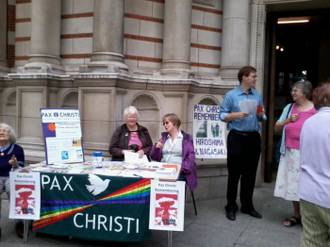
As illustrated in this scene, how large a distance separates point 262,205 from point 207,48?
3068 millimetres

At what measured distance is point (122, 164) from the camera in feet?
13.2

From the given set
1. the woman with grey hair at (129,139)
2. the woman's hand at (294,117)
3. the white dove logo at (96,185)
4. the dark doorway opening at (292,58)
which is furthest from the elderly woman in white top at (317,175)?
the dark doorway opening at (292,58)

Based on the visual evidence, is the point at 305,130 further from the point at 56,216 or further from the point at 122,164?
the point at 56,216

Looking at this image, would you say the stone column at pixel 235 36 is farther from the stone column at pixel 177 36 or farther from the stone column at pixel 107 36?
the stone column at pixel 107 36

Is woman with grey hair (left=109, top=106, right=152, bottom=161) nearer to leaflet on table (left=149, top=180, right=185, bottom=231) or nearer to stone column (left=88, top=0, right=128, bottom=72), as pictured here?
stone column (left=88, top=0, right=128, bottom=72)

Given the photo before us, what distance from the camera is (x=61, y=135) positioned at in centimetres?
425

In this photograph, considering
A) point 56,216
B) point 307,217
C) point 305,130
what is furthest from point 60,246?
point 305,130

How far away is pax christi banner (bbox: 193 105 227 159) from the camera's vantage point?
5293 mm

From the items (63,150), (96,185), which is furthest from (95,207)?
(63,150)

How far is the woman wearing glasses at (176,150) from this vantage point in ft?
13.9

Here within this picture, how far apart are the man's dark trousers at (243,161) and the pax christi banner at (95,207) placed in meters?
1.63

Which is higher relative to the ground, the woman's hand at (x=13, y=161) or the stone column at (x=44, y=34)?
the stone column at (x=44, y=34)

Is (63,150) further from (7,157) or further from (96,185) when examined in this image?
(96,185)

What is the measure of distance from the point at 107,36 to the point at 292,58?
8649 millimetres
